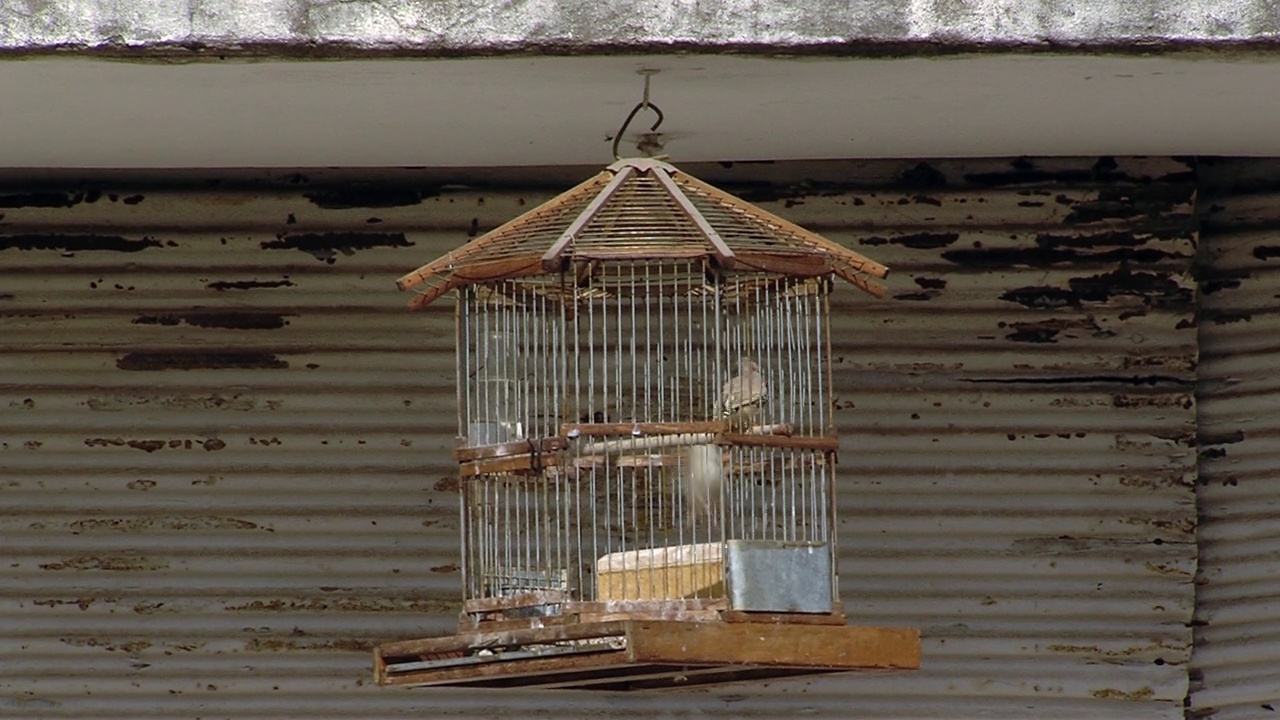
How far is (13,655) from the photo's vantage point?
19.1ft

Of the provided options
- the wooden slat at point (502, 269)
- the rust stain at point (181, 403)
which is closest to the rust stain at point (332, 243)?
the rust stain at point (181, 403)

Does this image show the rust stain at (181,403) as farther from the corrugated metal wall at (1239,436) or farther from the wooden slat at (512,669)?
the corrugated metal wall at (1239,436)

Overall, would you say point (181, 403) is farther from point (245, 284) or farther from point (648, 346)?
point (648, 346)

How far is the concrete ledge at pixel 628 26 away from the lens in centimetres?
447

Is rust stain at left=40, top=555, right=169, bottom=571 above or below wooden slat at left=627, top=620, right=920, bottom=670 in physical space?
below

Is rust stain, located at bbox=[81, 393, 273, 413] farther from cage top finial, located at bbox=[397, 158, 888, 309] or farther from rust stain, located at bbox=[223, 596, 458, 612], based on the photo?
cage top finial, located at bbox=[397, 158, 888, 309]

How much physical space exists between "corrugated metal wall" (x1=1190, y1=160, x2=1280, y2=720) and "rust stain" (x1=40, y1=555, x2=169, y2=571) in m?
3.16

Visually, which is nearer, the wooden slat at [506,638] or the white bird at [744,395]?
the wooden slat at [506,638]

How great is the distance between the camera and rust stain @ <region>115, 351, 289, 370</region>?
5.84 m

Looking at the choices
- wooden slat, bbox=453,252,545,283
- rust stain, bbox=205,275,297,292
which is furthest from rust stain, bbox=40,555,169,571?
wooden slat, bbox=453,252,545,283

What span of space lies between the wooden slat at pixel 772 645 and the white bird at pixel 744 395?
619mm

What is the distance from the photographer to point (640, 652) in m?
3.87

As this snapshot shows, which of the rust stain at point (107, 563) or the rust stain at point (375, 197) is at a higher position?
the rust stain at point (375, 197)

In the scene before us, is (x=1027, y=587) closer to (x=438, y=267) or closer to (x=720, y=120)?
(x=720, y=120)
